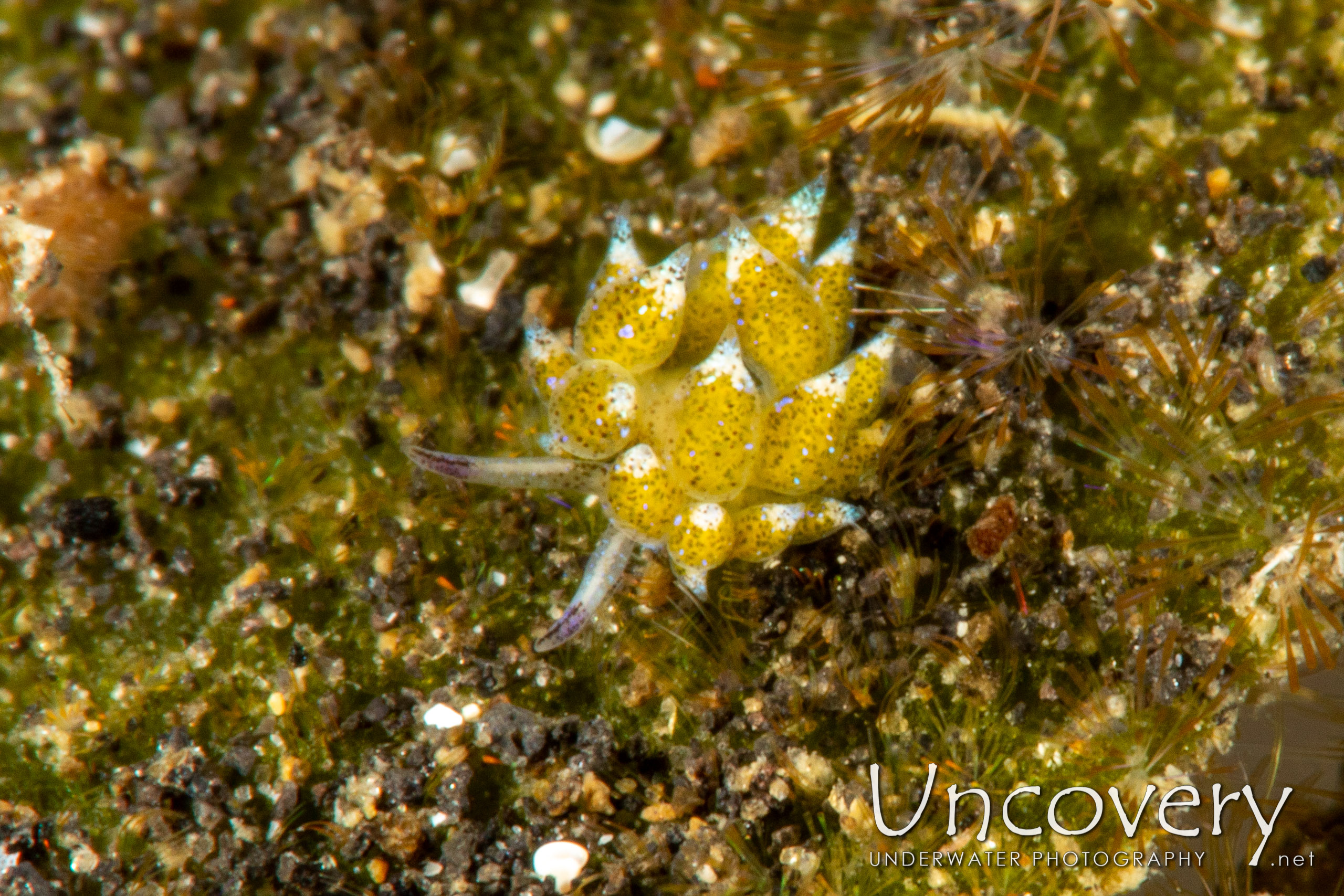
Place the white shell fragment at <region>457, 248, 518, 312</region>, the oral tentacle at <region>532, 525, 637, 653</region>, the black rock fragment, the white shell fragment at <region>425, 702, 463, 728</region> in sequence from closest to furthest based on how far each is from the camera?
the oral tentacle at <region>532, 525, 637, 653</region>, the white shell fragment at <region>425, 702, 463, 728</region>, the black rock fragment, the white shell fragment at <region>457, 248, 518, 312</region>

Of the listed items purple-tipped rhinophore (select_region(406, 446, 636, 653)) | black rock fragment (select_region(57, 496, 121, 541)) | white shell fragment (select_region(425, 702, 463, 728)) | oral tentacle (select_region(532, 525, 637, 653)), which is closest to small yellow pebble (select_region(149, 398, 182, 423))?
black rock fragment (select_region(57, 496, 121, 541))

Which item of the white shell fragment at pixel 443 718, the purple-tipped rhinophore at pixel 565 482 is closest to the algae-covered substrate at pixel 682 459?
the white shell fragment at pixel 443 718

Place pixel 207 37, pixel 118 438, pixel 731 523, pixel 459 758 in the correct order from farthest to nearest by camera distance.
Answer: pixel 207 37 → pixel 118 438 → pixel 459 758 → pixel 731 523

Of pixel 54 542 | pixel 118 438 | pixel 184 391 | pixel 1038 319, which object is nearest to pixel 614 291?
pixel 1038 319

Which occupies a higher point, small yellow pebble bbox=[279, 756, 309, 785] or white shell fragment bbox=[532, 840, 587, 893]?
small yellow pebble bbox=[279, 756, 309, 785]

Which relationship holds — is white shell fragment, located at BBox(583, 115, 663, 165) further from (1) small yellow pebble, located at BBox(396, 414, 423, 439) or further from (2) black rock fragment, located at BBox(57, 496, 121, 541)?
(2) black rock fragment, located at BBox(57, 496, 121, 541)

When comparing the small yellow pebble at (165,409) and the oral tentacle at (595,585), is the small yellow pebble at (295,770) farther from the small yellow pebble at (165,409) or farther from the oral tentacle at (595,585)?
the small yellow pebble at (165,409)

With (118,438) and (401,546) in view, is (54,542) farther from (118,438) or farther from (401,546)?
(401,546)
